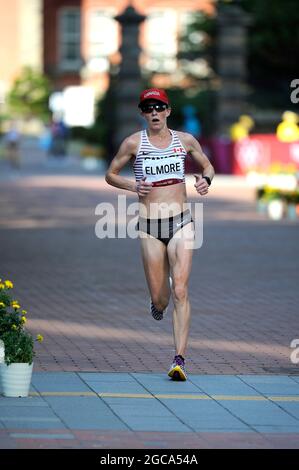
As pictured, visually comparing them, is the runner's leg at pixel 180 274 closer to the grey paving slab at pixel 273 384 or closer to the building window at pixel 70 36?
the grey paving slab at pixel 273 384

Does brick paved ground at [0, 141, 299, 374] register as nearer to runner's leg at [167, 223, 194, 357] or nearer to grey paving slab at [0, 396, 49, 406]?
runner's leg at [167, 223, 194, 357]

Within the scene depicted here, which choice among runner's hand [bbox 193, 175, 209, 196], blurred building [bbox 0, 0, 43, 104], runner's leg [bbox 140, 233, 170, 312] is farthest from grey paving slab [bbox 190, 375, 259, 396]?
blurred building [bbox 0, 0, 43, 104]

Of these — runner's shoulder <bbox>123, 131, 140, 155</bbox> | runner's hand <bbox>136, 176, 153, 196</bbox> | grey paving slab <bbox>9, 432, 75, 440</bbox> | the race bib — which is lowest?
grey paving slab <bbox>9, 432, 75, 440</bbox>

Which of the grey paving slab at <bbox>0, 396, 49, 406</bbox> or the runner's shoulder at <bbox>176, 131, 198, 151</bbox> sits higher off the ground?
the runner's shoulder at <bbox>176, 131, 198, 151</bbox>

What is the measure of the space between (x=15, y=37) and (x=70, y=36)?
29558mm

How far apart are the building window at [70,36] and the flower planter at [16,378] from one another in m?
70.3

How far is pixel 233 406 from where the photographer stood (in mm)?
9469

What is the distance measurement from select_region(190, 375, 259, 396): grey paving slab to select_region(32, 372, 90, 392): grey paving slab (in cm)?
81

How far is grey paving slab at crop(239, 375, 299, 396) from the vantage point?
33.0 feet

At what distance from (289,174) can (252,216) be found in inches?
62.8

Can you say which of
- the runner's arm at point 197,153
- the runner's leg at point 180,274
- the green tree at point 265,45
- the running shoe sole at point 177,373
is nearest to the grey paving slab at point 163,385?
the running shoe sole at point 177,373

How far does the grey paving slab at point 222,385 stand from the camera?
9984 mm
